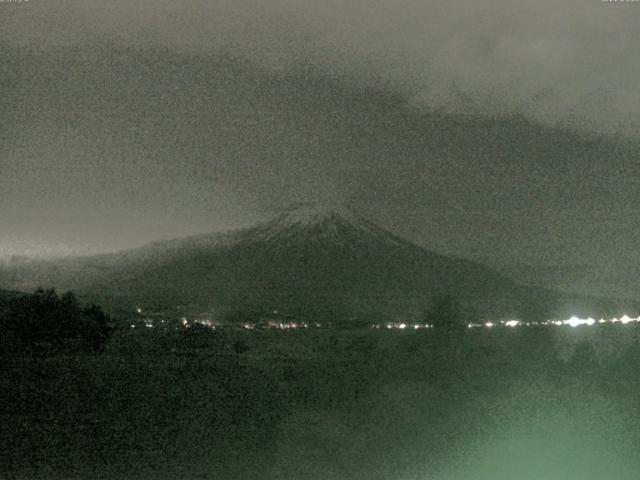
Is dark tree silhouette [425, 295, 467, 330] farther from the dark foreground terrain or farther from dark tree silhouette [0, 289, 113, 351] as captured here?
the dark foreground terrain

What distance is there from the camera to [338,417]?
2122cm

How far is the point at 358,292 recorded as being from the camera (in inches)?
4476

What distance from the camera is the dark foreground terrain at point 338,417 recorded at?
56.1ft

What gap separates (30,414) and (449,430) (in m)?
8.52

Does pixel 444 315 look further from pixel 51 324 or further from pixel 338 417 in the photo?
pixel 338 417

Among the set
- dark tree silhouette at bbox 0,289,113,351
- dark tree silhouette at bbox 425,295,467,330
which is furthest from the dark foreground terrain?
dark tree silhouette at bbox 425,295,467,330

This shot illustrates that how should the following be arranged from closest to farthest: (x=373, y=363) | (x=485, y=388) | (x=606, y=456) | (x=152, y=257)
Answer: (x=606, y=456), (x=485, y=388), (x=373, y=363), (x=152, y=257)

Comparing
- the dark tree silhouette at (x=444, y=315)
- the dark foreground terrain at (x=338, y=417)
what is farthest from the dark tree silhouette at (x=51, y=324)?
the dark tree silhouette at (x=444, y=315)

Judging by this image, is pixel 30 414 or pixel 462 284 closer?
pixel 30 414

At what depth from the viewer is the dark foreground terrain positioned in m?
17.1

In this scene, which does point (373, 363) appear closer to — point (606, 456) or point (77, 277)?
point (606, 456)

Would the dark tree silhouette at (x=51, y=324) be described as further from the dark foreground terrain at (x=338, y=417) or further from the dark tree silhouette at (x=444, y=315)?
the dark tree silhouette at (x=444, y=315)

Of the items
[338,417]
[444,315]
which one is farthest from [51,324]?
[444,315]

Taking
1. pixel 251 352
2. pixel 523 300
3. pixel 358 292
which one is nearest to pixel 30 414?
pixel 251 352
